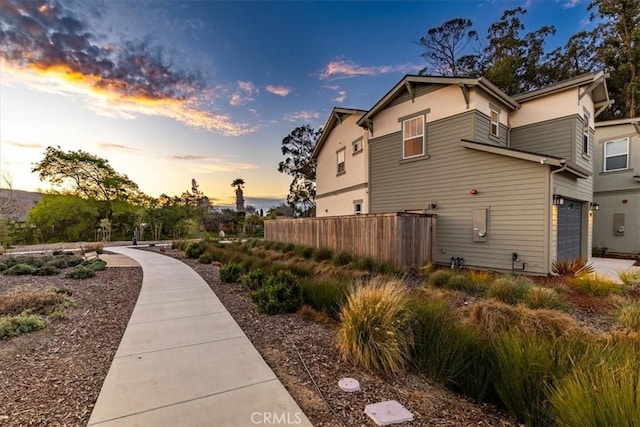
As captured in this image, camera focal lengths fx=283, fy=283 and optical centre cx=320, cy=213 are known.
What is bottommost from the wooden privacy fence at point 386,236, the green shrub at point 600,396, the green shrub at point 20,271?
the green shrub at point 20,271

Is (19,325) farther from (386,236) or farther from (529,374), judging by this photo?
(386,236)

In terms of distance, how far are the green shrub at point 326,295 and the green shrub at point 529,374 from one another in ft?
7.84

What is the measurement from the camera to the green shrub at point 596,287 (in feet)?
20.1

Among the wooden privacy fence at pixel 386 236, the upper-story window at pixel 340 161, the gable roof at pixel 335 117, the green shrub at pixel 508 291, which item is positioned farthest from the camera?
the upper-story window at pixel 340 161

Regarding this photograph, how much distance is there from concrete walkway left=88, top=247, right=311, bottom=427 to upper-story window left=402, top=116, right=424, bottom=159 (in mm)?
9201

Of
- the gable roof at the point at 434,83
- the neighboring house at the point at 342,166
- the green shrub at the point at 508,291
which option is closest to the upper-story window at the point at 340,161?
the neighboring house at the point at 342,166

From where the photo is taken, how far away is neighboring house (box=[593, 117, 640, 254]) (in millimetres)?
12664

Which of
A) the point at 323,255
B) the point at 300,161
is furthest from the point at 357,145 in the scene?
the point at 300,161

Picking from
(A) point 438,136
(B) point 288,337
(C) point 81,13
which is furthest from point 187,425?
(C) point 81,13

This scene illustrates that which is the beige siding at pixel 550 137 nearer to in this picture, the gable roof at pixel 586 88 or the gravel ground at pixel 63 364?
the gable roof at pixel 586 88

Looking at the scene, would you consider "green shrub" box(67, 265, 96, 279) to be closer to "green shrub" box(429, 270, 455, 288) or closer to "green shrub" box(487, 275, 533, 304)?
"green shrub" box(429, 270, 455, 288)

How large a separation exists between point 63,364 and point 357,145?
1284 centimetres

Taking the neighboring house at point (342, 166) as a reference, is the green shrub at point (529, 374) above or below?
below

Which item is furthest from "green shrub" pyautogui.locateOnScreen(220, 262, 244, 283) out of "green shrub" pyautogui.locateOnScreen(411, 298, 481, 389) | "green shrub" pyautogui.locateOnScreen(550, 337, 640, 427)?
"green shrub" pyautogui.locateOnScreen(550, 337, 640, 427)
